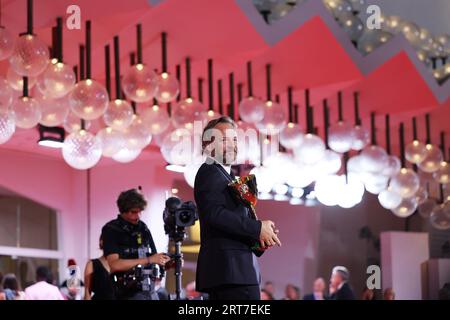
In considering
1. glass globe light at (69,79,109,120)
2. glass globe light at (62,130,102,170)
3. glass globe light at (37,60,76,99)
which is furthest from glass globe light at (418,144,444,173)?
glass globe light at (37,60,76,99)

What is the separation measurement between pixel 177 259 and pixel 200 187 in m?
1.51

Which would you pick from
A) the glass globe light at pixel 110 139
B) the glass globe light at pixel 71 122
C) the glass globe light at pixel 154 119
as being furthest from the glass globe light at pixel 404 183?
the glass globe light at pixel 71 122

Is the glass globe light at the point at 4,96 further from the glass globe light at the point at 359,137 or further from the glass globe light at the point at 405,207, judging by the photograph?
the glass globe light at the point at 405,207

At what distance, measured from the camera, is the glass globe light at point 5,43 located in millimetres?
6379

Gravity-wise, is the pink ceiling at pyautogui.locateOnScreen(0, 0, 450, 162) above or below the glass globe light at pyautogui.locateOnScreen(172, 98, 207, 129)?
above

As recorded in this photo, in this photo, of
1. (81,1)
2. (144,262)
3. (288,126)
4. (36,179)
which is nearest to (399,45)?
(288,126)

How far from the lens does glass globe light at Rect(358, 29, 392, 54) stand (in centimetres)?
1002

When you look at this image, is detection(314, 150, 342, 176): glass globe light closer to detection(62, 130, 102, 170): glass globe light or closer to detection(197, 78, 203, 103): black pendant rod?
detection(197, 78, 203, 103): black pendant rod

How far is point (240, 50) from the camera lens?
29.9 ft

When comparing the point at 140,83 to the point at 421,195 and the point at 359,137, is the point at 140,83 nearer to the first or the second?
the point at 359,137

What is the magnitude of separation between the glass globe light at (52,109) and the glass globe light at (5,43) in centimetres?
89

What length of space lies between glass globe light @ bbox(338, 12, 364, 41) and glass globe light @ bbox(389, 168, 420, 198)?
1445 mm

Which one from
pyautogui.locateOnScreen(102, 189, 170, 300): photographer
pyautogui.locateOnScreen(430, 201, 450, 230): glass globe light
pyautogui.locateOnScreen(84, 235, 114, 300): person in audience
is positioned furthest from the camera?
pyautogui.locateOnScreen(430, 201, 450, 230): glass globe light
